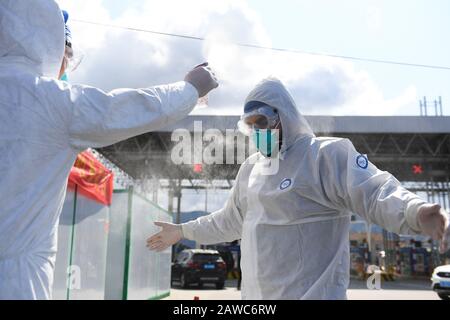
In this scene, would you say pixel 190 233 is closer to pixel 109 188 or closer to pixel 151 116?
pixel 151 116

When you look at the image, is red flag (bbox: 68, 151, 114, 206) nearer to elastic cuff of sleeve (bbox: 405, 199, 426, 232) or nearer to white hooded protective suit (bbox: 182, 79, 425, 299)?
white hooded protective suit (bbox: 182, 79, 425, 299)

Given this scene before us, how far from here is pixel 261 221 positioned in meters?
2.29

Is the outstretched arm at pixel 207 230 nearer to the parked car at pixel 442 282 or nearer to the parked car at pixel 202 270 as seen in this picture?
the parked car at pixel 442 282

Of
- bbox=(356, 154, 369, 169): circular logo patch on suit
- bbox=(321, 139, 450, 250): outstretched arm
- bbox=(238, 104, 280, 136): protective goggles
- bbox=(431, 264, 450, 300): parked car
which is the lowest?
bbox=(431, 264, 450, 300): parked car

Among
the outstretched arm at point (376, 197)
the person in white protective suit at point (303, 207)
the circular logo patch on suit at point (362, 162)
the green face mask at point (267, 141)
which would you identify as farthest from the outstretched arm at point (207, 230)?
the circular logo patch on suit at point (362, 162)

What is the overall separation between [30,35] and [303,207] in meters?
1.38

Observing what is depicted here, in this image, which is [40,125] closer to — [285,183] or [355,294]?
[285,183]

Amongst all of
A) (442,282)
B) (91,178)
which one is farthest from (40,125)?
(442,282)

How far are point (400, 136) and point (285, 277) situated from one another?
56.9 feet

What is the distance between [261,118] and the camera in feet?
8.41

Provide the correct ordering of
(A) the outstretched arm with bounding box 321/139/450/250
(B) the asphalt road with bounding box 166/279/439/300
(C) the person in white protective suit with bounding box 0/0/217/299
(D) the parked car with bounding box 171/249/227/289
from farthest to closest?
(D) the parked car with bounding box 171/249/227/289, (B) the asphalt road with bounding box 166/279/439/300, (A) the outstretched arm with bounding box 321/139/450/250, (C) the person in white protective suit with bounding box 0/0/217/299

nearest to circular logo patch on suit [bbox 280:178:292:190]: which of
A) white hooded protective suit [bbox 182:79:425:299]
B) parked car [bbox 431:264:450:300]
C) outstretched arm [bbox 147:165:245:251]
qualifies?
white hooded protective suit [bbox 182:79:425:299]

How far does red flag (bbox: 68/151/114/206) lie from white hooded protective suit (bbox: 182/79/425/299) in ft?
10.2

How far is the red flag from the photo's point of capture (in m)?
5.27
